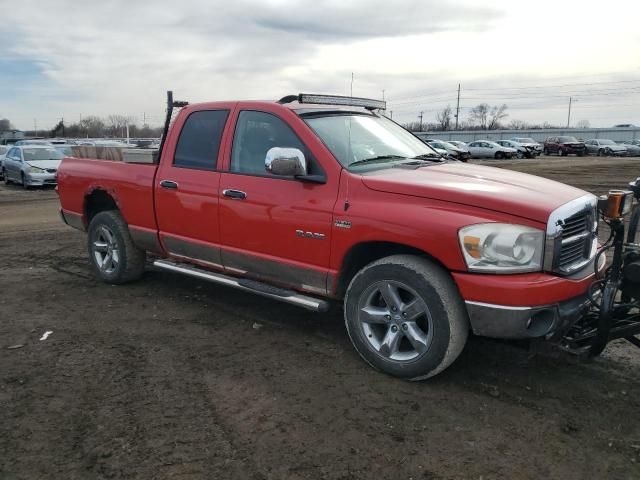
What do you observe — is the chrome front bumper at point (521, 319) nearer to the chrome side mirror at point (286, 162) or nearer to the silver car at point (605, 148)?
the chrome side mirror at point (286, 162)

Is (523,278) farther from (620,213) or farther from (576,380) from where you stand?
(576,380)

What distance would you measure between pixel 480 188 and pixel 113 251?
4214mm

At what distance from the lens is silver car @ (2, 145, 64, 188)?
19.4m

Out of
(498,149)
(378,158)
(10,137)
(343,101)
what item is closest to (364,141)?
(378,158)

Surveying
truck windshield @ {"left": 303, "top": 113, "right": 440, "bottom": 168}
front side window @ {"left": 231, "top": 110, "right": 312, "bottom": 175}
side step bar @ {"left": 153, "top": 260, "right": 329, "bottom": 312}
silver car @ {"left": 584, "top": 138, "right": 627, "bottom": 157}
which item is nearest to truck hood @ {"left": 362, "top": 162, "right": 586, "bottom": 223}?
truck windshield @ {"left": 303, "top": 113, "right": 440, "bottom": 168}

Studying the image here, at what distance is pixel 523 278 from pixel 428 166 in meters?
1.42

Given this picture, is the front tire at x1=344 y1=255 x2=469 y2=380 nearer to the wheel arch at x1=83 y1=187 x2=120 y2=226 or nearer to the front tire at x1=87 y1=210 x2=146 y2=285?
the front tire at x1=87 y1=210 x2=146 y2=285

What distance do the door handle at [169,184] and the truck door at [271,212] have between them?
64cm

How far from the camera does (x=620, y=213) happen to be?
3.48 meters

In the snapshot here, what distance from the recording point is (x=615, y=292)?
3.52 meters

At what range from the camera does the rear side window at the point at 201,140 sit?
4.96 m

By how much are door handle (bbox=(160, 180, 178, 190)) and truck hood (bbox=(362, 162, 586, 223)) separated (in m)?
2.02

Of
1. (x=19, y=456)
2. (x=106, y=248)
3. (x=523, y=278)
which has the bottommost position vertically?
(x=19, y=456)

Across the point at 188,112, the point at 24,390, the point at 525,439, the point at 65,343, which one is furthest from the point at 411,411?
the point at 188,112
